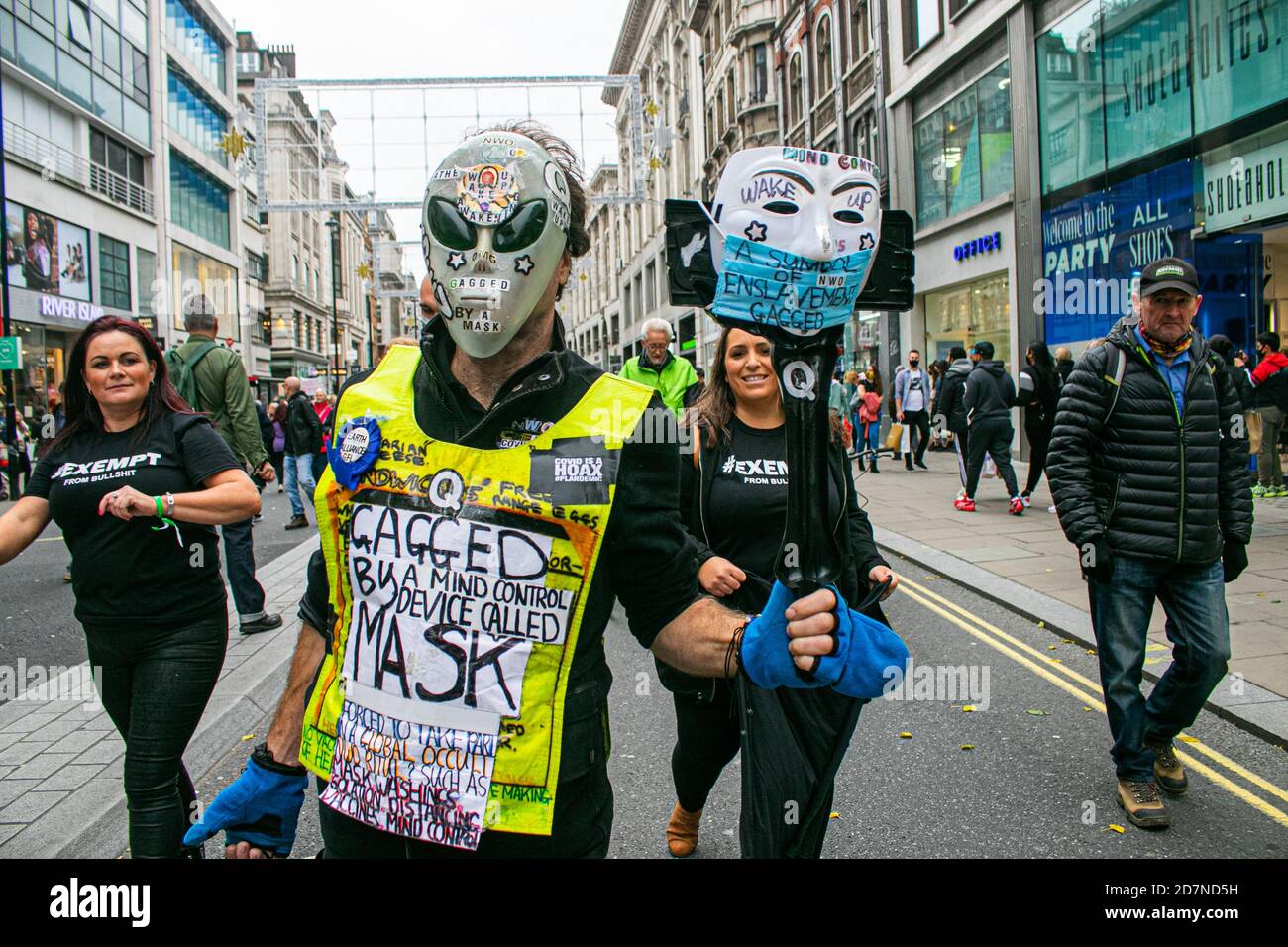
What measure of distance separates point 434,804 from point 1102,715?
14.1ft

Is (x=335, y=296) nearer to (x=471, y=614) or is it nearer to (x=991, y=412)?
(x=991, y=412)

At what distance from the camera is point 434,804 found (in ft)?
5.34

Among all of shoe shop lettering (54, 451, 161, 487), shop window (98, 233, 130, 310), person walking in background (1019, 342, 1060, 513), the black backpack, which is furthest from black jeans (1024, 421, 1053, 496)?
shop window (98, 233, 130, 310)

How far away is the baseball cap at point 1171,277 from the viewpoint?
3678 millimetres

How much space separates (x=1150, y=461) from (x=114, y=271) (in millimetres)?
31829

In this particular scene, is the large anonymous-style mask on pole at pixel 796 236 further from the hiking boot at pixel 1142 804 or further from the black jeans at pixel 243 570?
the black jeans at pixel 243 570

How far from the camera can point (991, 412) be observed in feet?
37.1

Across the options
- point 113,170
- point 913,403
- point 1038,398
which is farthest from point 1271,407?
point 113,170

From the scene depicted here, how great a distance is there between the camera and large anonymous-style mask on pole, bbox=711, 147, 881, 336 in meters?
1.41

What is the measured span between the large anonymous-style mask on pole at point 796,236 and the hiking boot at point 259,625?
585 cm
